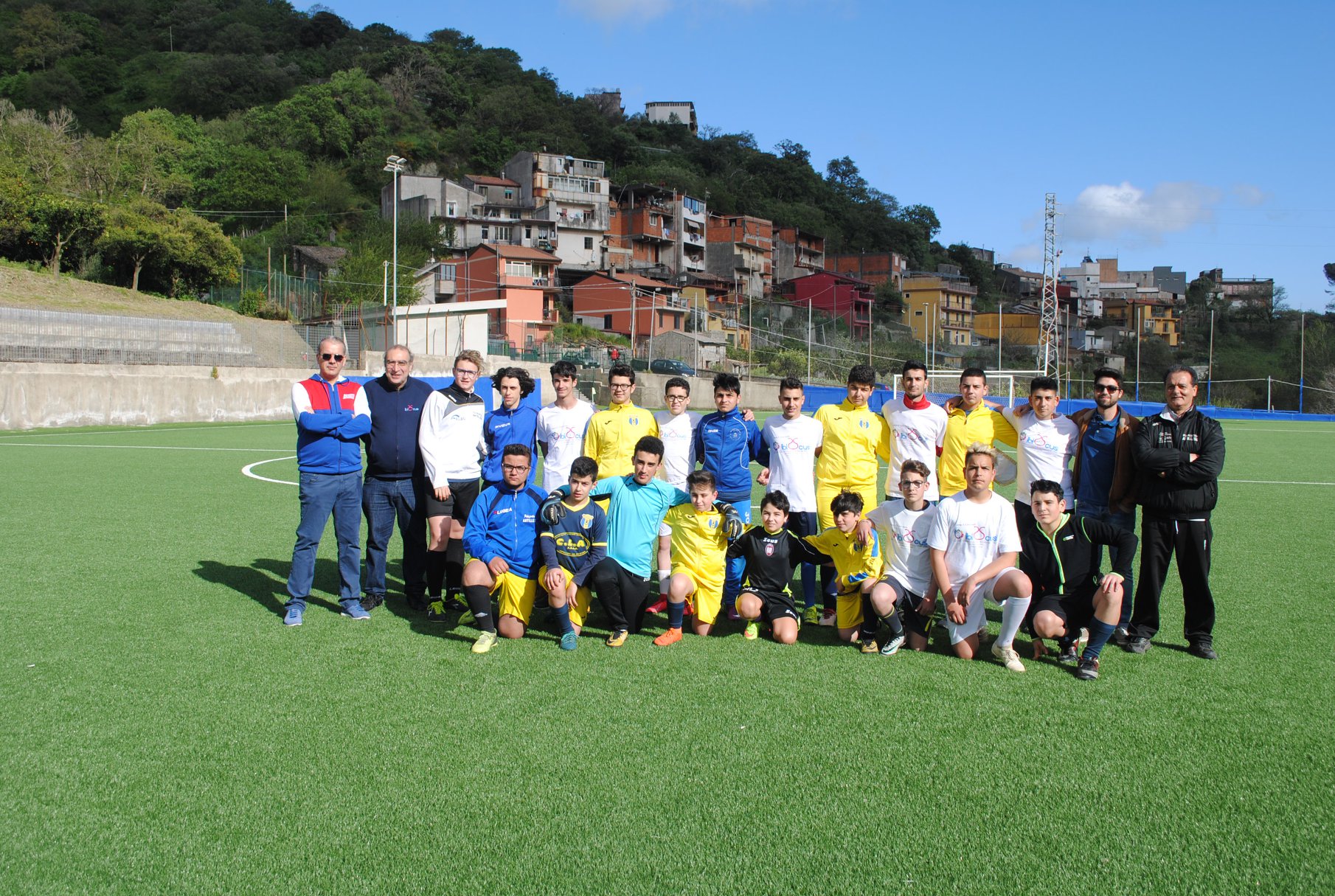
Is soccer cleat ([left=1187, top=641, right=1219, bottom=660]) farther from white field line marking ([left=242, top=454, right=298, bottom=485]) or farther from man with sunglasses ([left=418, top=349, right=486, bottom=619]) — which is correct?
white field line marking ([left=242, top=454, right=298, bottom=485])

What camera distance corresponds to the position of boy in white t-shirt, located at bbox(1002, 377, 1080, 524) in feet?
20.1

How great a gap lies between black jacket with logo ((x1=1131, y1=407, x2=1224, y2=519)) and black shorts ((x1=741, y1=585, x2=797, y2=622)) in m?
2.36

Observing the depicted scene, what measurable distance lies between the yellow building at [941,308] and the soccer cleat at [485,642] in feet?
279

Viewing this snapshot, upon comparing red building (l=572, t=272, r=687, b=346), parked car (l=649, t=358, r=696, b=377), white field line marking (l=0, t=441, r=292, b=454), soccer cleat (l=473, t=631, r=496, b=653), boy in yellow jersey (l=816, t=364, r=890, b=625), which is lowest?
soccer cleat (l=473, t=631, r=496, b=653)

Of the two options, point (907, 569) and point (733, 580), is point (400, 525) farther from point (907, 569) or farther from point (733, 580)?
point (907, 569)

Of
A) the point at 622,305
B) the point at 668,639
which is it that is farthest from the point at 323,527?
the point at 622,305

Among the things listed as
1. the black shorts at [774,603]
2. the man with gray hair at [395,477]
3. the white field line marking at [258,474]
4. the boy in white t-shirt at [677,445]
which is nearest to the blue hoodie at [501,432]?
the man with gray hair at [395,477]

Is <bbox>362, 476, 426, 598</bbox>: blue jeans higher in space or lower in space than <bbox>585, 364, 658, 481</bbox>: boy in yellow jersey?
lower

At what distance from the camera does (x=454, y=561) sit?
21.5ft

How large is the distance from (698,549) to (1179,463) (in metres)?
3.07

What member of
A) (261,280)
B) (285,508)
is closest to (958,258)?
(261,280)

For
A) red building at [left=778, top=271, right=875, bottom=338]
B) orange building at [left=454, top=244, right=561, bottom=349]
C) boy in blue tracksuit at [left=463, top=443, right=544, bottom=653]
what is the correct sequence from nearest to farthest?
boy in blue tracksuit at [left=463, top=443, right=544, bottom=653]
orange building at [left=454, top=244, right=561, bottom=349]
red building at [left=778, top=271, right=875, bottom=338]

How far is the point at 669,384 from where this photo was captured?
6484mm

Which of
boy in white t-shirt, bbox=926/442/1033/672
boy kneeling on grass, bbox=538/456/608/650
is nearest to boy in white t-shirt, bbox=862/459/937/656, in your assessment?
boy in white t-shirt, bbox=926/442/1033/672
